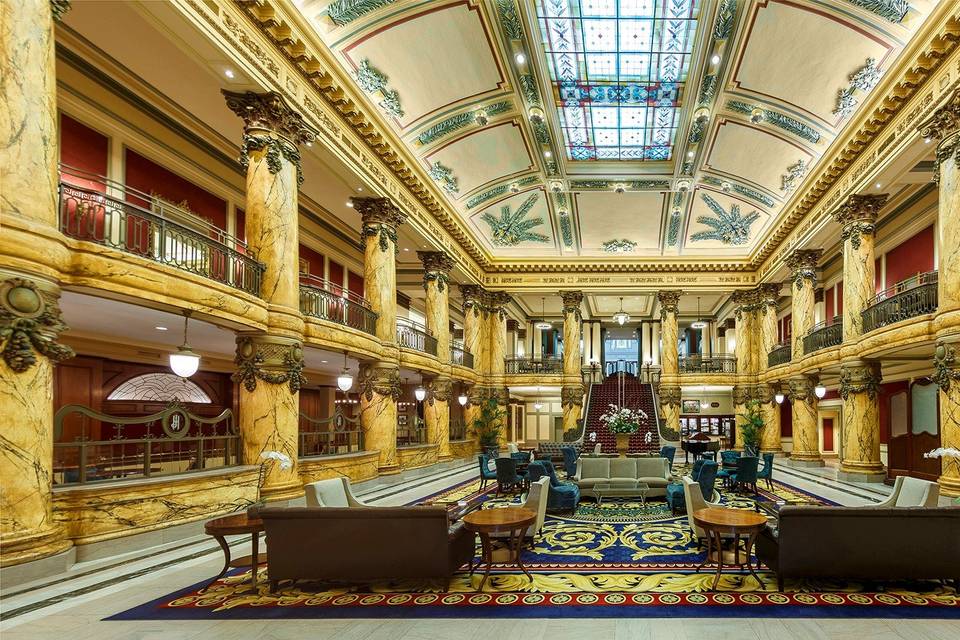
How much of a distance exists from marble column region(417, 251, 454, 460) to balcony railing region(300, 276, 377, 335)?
505cm

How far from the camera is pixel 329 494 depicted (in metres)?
6.34

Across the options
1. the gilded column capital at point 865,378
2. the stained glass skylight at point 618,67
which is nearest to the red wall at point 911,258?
the gilded column capital at point 865,378

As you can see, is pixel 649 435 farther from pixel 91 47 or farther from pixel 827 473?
pixel 91 47

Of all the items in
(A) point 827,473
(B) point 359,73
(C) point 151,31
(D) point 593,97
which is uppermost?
(D) point 593,97

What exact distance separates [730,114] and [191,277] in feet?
43.1

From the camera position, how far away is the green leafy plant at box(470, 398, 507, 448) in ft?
68.5

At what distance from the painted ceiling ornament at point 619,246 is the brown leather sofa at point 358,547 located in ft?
63.1

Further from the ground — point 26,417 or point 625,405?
point 26,417

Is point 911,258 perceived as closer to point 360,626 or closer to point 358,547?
point 358,547

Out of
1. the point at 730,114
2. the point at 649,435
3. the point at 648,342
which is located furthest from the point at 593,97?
the point at 648,342

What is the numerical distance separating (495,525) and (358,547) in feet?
4.33

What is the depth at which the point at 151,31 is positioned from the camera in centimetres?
747

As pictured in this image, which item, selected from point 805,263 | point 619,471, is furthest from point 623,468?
point 805,263

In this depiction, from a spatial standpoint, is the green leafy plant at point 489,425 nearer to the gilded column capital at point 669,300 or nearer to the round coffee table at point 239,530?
the gilded column capital at point 669,300
